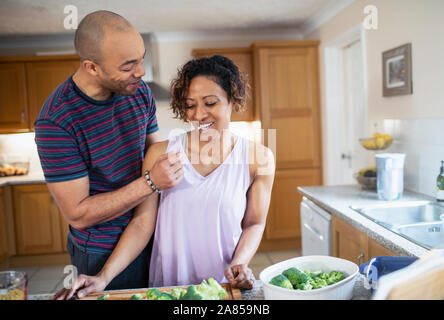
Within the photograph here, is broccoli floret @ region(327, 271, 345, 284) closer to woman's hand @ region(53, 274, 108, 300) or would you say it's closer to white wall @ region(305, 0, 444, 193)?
woman's hand @ region(53, 274, 108, 300)

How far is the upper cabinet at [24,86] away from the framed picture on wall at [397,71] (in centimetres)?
196

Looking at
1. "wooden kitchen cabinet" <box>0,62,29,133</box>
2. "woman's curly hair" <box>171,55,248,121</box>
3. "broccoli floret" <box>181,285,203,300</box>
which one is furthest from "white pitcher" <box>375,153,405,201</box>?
"wooden kitchen cabinet" <box>0,62,29,133</box>

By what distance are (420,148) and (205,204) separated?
1184 mm

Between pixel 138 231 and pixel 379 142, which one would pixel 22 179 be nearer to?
pixel 138 231

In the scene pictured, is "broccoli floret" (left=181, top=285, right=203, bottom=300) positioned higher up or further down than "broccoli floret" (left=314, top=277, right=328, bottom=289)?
further down

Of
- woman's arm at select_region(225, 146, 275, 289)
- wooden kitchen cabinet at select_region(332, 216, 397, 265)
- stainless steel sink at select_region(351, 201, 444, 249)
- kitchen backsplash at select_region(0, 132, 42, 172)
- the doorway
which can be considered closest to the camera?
woman's arm at select_region(225, 146, 275, 289)

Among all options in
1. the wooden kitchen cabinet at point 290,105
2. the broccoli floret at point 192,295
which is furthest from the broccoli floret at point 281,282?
the wooden kitchen cabinet at point 290,105

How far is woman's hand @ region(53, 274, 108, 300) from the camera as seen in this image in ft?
2.20

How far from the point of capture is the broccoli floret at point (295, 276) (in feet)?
1.97

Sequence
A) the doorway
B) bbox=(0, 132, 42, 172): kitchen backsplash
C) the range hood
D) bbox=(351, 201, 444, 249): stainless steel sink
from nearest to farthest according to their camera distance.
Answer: bbox=(351, 201, 444, 249): stainless steel sink → the doorway → the range hood → bbox=(0, 132, 42, 172): kitchen backsplash

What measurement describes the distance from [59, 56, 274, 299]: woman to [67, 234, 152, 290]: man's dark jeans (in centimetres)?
5

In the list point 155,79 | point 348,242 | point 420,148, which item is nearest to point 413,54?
point 420,148

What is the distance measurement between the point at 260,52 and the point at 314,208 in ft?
4.20

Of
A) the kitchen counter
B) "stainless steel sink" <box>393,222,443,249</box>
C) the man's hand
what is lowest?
"stainless steel sink" <box>393,222,443,249</box>
